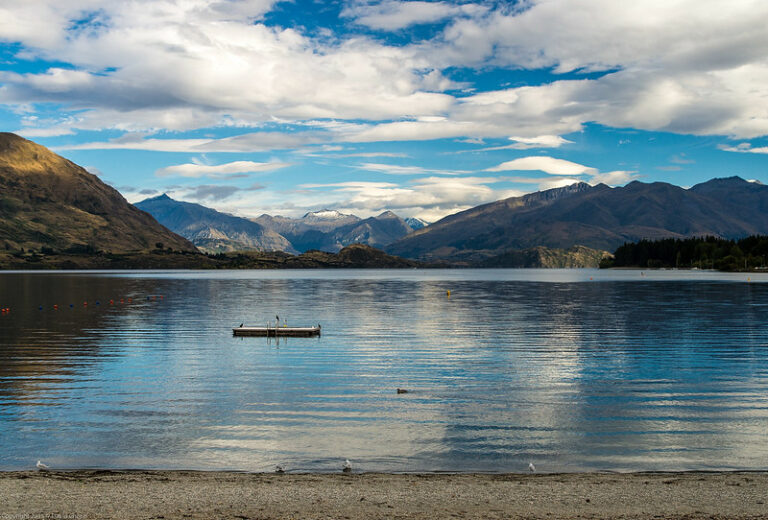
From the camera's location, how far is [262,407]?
134 ft

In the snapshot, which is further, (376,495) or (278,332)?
(278,332)

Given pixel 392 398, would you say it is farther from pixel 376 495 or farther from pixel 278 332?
pixel 278 332

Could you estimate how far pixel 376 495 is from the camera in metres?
23.1

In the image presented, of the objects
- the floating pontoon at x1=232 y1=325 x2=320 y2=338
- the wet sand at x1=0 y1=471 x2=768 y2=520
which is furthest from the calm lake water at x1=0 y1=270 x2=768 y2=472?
the wet sand at x1=0 y1=471 x2=768 y2=520

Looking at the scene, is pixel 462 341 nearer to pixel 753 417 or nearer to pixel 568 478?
pixel 753 417

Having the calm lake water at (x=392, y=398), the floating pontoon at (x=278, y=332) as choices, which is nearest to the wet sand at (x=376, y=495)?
the calm lake water at (x=392, y=398)

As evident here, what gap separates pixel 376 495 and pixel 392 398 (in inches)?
796

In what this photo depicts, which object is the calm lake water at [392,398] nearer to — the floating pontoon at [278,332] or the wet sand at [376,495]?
the floating pontoon at [278,332]

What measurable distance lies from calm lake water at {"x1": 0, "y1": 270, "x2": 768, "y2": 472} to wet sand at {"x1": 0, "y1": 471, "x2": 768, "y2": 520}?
2.60 metres

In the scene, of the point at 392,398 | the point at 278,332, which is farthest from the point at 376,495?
the point at 278,332

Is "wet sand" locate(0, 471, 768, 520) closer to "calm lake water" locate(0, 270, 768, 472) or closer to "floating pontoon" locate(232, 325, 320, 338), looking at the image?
"calm lake water" locate(0, 270, 768, 472)

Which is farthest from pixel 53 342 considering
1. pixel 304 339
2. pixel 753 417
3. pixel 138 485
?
pixel 753 417

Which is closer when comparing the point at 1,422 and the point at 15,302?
the point at 1,422

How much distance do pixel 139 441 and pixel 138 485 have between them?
885cm
